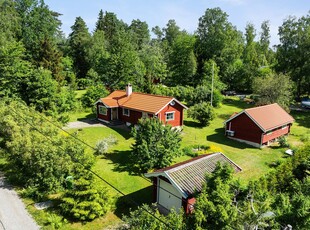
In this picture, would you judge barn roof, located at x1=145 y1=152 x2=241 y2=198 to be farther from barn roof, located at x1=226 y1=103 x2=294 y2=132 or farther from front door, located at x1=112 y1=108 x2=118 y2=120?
front door, located at x1=112 y1=108 x2=118 y2=120

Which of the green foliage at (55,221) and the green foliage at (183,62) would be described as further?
the green foliage at (183,62)

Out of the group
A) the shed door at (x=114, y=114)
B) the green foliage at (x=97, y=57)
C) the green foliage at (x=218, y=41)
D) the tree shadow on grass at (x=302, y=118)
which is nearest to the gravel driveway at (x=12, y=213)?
the shed door at (x=114, y=114)

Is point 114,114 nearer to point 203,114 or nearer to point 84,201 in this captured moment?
point 203,114

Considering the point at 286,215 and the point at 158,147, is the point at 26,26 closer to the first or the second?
the point at 158,147

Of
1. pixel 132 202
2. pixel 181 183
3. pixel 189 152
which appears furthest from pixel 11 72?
pixel 181 183

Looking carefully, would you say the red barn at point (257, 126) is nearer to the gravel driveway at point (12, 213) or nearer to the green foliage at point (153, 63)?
the gravel driveway at point (12, 213)

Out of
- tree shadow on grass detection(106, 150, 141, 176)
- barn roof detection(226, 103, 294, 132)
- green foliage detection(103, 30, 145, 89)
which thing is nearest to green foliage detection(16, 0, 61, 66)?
green foliage detection(103, 30, 145, 89)
